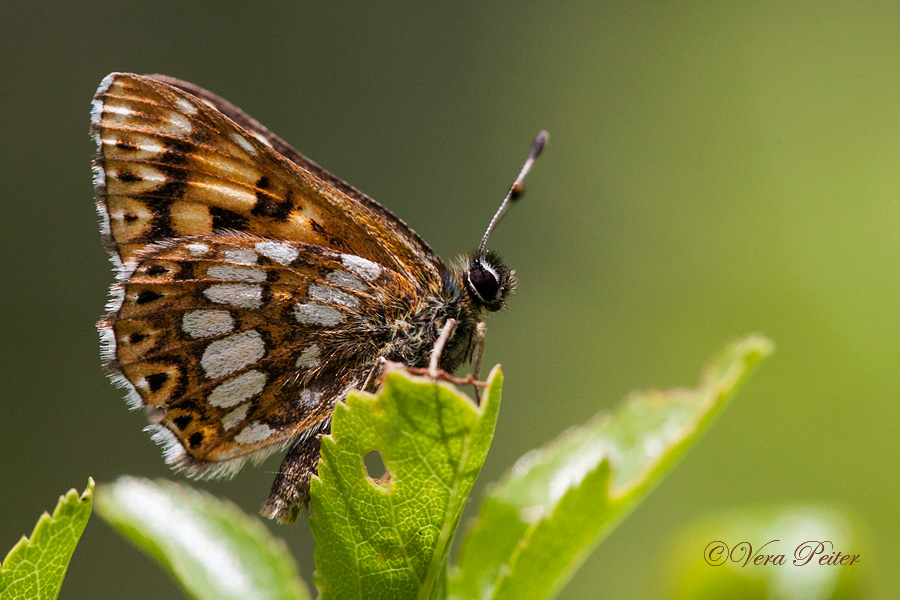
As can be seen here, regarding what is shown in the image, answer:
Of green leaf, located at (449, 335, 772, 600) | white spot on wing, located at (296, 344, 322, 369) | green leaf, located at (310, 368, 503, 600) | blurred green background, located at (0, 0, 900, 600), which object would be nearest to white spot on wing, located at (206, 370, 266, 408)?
white spot on wing, located at (296, 344, 322, 369)

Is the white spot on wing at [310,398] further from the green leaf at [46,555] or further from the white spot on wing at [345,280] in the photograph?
the green leaf at [46,555]

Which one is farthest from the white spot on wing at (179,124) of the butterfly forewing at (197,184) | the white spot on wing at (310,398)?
the white spot on wing at (310,398)

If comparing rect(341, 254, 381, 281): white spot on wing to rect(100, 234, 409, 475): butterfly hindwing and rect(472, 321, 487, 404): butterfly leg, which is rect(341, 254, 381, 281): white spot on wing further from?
rect(472, 321, 487, 404): butterfly leg

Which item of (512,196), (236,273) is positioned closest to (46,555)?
(236,273)

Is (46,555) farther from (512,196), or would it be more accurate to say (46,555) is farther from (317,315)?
(512,196)

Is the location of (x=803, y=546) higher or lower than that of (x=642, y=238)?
lower

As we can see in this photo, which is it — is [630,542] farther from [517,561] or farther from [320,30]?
[320,30]

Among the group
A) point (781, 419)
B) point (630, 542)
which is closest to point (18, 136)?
point (630, 542)
